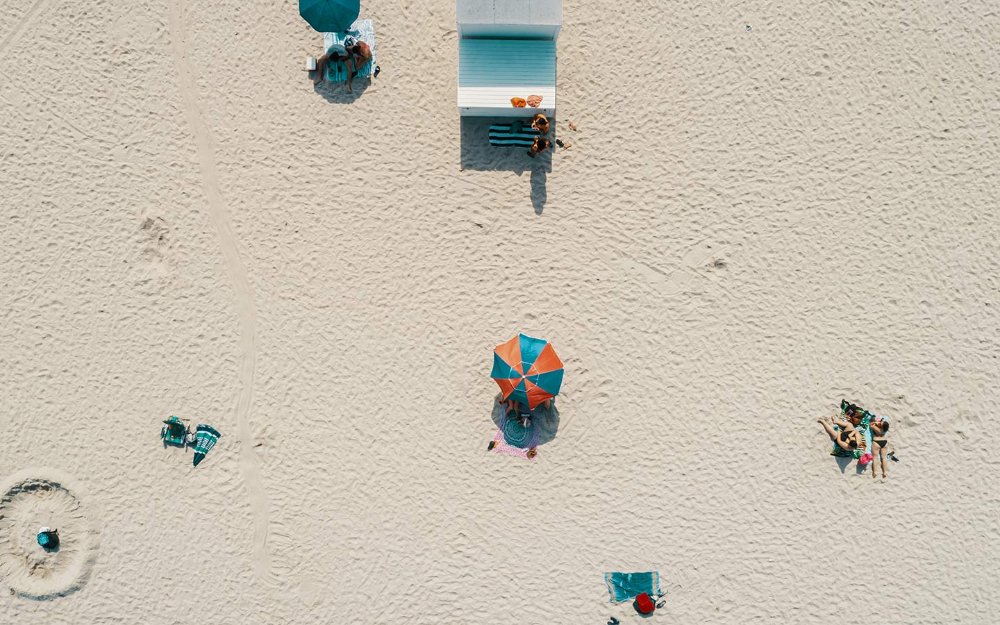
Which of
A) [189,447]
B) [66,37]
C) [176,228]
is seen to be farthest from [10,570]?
[66,37]

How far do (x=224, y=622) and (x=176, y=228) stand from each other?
6462 mm

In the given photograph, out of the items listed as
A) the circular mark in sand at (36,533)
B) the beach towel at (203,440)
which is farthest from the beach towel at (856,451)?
the circular mark in sand at (36,533)

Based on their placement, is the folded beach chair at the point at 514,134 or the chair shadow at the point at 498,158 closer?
the folded beach chair at the point at 514,134

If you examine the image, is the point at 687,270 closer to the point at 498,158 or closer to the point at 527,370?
the point at 527,370

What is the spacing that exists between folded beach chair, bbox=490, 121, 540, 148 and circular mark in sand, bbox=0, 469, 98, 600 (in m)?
8.91

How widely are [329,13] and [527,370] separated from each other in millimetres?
6164

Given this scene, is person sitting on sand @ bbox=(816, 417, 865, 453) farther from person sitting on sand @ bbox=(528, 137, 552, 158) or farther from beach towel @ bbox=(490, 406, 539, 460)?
person sitting on sand @ bbox=(528, 137, 552, 158)

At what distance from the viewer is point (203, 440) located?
37.1 feet

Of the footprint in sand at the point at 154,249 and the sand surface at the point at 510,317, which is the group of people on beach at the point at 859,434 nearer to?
the sand surface at the point at 510,317

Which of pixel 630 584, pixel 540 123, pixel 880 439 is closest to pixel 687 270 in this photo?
pixel 540 123

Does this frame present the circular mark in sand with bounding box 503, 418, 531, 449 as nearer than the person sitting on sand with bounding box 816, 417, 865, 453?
No

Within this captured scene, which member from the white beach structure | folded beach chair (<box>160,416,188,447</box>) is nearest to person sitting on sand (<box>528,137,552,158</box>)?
the white beach structure

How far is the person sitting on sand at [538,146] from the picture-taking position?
11.1 m

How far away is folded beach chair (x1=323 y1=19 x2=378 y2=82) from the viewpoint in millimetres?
11250
